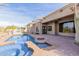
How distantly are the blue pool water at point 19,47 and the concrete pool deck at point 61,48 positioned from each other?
16 centimetres

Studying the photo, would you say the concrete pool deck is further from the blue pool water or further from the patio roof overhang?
the patio roof overhang

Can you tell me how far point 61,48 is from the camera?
3.62 metres

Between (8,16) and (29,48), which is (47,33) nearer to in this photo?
(29,48)

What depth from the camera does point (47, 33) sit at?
4.01 meters

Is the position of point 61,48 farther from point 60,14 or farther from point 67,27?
point 60,14

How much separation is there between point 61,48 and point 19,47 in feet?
3.23

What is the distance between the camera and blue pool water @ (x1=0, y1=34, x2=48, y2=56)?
3.57 m

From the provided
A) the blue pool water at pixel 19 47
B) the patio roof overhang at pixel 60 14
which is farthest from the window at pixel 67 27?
the blue pool water at pixel 19 47

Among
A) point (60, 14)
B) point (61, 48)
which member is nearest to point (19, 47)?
point (61, 48)

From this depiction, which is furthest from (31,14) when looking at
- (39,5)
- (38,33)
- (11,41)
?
(11,41)

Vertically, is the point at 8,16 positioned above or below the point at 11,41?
above

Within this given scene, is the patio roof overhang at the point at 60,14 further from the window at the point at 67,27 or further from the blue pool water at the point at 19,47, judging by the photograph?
the blue pool water at the point at 19,47

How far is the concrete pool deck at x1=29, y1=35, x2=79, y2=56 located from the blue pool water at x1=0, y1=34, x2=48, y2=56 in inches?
6.2

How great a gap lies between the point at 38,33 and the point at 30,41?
1.17 feet
